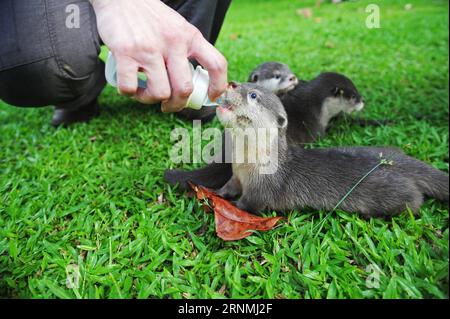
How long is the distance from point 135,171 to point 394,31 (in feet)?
17.6

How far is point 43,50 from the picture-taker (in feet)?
7.34

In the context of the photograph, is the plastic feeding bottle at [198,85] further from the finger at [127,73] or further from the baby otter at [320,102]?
the baby otter at [320,102]

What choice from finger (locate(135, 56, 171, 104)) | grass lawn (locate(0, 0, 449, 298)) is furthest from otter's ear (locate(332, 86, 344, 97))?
finger (locate(135, 56, 171, 104))

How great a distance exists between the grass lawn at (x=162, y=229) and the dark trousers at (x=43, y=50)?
0.52 meters

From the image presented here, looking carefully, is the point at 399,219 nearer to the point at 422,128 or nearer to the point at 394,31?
the point at 422,128

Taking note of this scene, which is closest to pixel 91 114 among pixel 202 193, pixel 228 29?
pixel 202 193

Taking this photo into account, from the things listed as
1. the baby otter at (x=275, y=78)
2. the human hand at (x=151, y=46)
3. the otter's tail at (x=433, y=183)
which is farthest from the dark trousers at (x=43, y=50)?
the otter's tail at (x=433, y=183)

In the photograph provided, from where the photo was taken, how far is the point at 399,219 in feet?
6.57

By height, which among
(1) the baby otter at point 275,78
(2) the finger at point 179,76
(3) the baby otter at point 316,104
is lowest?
(3) the baby otter at point 316,104

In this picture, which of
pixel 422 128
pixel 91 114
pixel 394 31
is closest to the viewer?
pixel 422 128

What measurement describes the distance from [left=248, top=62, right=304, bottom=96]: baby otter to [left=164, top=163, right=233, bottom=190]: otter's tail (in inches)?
52.9

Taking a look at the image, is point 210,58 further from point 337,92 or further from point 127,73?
point 337,92

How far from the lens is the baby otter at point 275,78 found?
3.56 metres

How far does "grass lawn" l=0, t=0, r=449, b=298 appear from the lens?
5.20 feet
